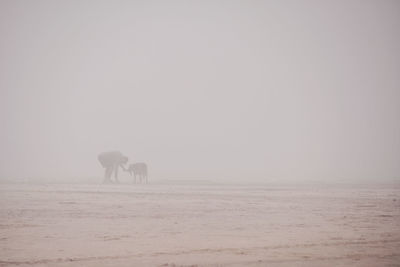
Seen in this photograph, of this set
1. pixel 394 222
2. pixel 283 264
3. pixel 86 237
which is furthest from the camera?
pixel 394 222

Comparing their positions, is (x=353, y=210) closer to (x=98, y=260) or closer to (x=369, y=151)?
(x=98, y=260)

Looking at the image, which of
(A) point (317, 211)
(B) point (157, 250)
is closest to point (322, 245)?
(B) point (157, 250)

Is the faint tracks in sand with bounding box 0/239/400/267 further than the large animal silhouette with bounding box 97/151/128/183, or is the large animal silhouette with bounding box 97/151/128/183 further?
the large animal silhouette with bounding box 97/151/128/183

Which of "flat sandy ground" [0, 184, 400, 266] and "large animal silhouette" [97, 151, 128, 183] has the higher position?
"large animal silhouette" [97, 151, 128, 183]

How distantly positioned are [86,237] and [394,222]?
1053 centimetres

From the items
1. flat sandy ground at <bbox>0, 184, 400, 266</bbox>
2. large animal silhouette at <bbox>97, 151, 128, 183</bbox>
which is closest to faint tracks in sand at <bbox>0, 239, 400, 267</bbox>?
flat sandy ground at <bbox>0, 184, 400, 266</bbox>

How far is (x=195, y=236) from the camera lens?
14.0 metres

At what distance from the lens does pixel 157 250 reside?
11.8 meters

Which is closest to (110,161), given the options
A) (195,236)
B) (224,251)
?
(195,236)

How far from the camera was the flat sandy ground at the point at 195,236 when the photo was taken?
10836 millimetres

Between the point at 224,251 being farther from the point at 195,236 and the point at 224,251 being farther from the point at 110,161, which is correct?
the point at 110,161

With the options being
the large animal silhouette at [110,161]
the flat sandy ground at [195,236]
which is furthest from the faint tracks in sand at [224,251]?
the large animal silhouette at [110,161]

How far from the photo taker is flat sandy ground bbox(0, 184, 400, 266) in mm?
10836

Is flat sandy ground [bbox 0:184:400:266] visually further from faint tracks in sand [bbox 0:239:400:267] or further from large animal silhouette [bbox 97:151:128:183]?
large animal silhouette [bbox 97:151:128:183]
